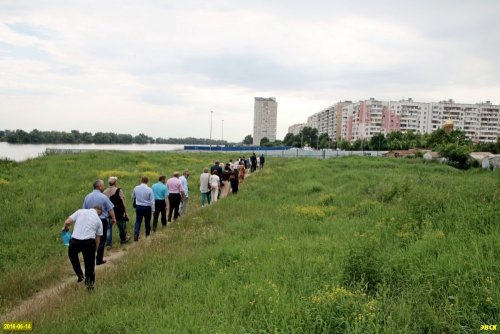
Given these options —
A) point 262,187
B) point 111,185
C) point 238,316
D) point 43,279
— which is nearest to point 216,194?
point 262,187

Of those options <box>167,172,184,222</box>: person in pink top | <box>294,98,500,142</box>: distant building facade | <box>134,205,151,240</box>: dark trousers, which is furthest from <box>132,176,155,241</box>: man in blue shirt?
<box>294,98,500,142</box>: distant building facade

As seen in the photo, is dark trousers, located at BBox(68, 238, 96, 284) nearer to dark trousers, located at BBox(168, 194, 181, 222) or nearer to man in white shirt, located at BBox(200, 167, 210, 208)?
dark trousers, located at BBox(168, 194, 181, 222)

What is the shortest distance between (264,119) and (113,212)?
619 feet

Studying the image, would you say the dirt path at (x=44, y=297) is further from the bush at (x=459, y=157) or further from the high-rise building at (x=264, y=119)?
the high-rise building at (x=264, y=119)

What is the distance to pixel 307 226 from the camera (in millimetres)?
9398

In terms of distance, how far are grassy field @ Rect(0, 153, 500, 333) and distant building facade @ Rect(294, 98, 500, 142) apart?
115721 mm

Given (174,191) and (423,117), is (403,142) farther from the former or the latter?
(174,191)

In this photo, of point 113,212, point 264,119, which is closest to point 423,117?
point 264,119

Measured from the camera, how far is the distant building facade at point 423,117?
116 meters

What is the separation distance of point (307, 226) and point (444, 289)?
4.94 m

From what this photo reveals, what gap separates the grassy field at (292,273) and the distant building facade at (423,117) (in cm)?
11572

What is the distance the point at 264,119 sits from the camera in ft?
638

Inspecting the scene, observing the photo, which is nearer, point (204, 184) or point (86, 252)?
point (86, 252)

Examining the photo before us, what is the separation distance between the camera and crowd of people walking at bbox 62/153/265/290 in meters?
6.32
